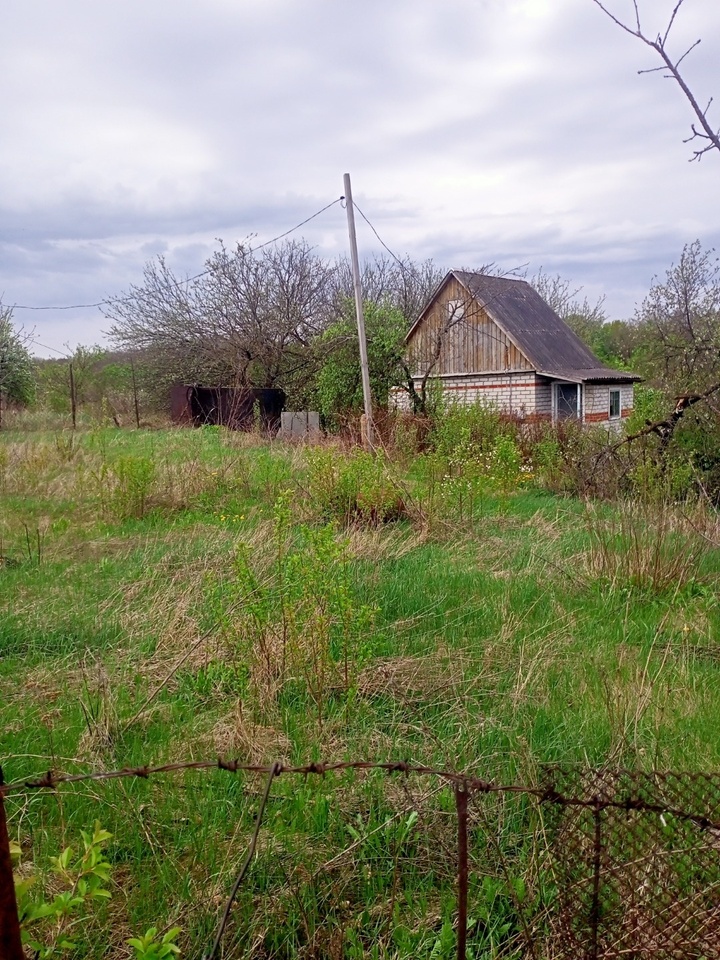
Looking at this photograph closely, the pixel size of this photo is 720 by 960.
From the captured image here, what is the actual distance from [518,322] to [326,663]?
20.4m

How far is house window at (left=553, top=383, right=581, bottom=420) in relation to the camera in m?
22.0

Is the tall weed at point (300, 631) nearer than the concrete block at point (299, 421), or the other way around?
the tall weed at point (300, 631)

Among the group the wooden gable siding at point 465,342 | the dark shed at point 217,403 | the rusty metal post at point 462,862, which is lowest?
the rusty metal post at point 462,862

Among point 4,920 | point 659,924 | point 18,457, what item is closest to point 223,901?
point 4,920

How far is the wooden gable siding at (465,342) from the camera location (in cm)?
2170

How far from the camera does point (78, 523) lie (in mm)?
7160

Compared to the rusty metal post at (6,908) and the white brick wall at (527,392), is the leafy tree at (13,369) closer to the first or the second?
the white brick wall at (527,392)

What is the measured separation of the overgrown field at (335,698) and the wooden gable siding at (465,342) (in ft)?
52.1

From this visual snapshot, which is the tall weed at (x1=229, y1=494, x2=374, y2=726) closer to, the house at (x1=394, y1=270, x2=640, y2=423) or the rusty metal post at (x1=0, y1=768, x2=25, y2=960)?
the rusty metal post at (x1=0, y1=768, x2=25, y2=960)

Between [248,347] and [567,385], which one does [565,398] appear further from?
[248,347]

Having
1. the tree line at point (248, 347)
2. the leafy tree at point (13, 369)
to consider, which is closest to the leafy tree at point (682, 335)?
the tree line at point (248, 347)

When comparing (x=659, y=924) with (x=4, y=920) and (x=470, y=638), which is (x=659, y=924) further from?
(x=470, y=638)

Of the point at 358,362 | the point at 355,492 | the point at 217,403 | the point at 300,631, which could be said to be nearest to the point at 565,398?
the point at 358,362

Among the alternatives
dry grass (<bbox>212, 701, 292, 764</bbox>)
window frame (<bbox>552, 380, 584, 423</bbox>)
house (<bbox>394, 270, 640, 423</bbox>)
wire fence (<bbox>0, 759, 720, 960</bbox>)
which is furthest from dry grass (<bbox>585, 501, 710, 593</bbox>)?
window frame (<bbox>552, 380, 584, 423</bbox>)
